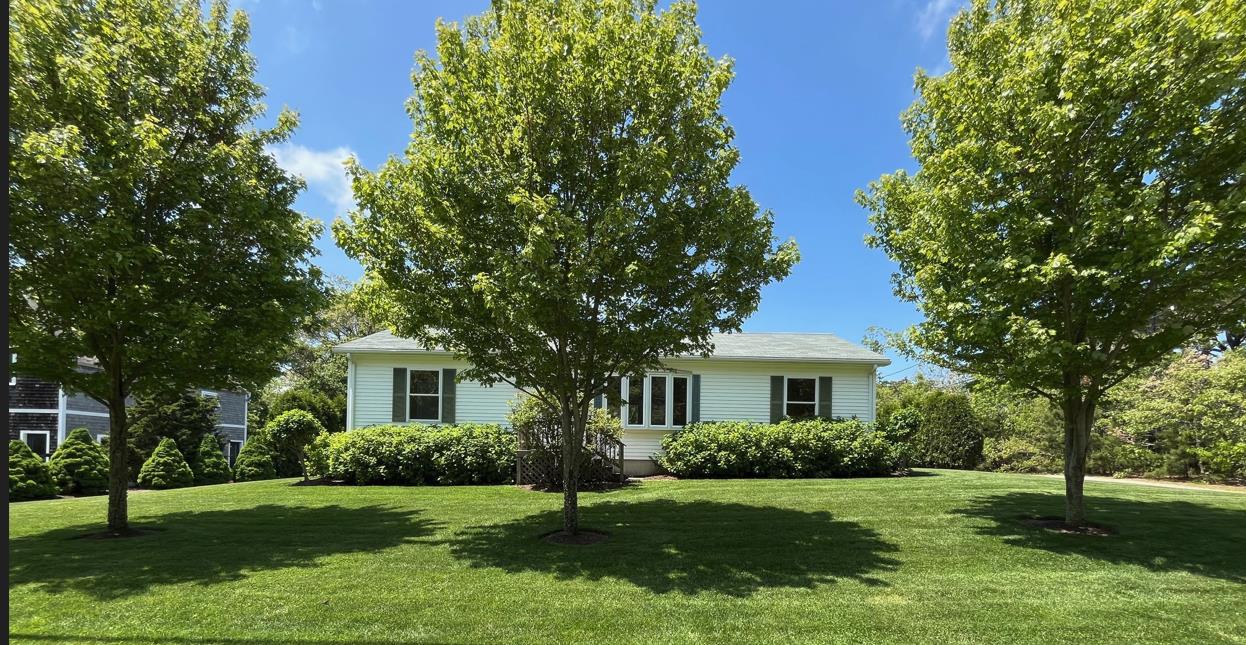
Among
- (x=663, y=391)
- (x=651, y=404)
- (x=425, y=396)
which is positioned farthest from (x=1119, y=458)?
(x=425, y=396)

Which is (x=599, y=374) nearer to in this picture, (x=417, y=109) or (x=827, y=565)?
(x=827, y=565)

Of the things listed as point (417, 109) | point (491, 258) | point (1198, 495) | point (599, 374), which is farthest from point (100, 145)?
point (1198, 495)

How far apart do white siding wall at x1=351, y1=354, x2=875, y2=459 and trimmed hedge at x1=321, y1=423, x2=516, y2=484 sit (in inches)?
93.4

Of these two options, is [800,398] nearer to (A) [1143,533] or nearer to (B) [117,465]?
(A) [1143,533]

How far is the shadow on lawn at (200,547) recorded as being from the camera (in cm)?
591

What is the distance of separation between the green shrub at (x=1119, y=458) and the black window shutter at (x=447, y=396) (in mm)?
16760

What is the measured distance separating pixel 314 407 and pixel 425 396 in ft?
26.0

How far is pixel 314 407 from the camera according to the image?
21.1 m

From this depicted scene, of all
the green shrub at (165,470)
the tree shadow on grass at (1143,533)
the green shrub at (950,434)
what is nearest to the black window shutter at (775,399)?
the green shrub at (950,434)

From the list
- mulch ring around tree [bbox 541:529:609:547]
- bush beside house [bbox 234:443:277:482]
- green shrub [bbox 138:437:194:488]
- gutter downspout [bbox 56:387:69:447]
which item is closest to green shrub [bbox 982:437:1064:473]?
mulch ring around tree [bbox 541:529:609:547]

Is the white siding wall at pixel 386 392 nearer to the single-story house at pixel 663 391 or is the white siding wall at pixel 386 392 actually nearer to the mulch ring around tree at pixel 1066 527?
the single-story house at pixel 663 391

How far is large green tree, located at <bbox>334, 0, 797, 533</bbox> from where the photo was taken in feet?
21.7

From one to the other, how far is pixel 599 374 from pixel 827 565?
352cm

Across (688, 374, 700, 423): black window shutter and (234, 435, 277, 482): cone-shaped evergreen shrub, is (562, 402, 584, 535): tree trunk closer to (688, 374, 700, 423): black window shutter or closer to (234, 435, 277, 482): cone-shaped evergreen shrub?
(688, 374, 700, 423): black window shutter
